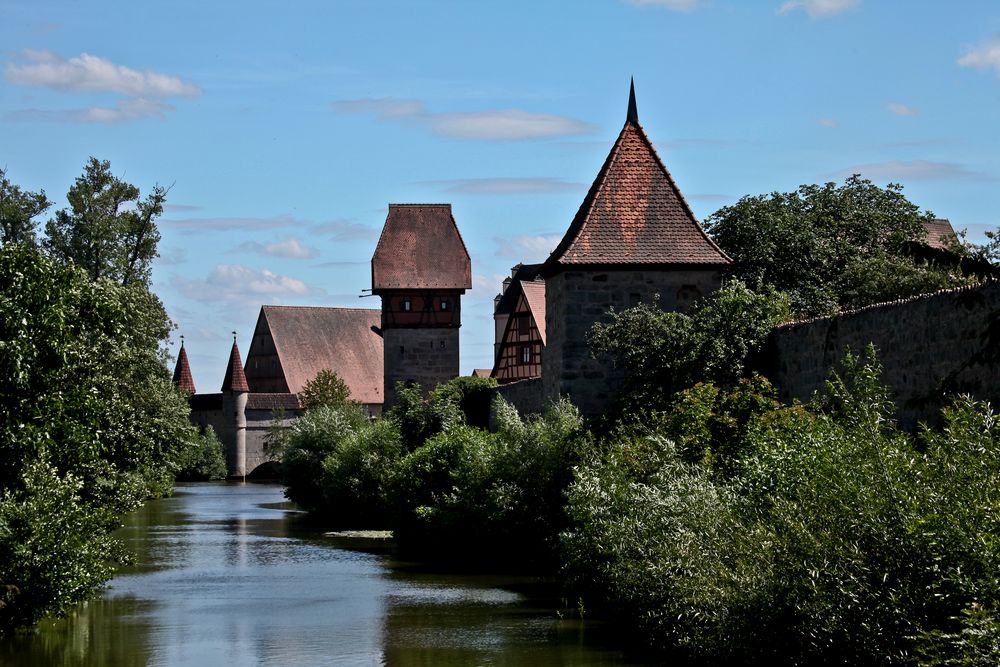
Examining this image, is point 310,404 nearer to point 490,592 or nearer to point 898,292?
point 898,292

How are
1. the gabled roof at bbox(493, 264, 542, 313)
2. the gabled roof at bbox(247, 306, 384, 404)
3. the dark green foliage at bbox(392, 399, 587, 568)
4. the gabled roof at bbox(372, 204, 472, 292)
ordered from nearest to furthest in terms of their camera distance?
1. the dark green foliage at bbox(392, 399, 587, 568)
2. the gabled roof at bbox(372, 204, 472, 292)
3. the gabled roof at bbox(493, 264, 542, 313)
4. the gabled roof at bbox(247, 306, 384, 404)

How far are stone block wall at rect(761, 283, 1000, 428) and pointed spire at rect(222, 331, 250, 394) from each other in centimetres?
6235

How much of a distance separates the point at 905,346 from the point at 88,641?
9.55 metres

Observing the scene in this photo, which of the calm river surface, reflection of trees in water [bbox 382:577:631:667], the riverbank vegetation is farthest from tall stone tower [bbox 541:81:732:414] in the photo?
the riverbank vegetation

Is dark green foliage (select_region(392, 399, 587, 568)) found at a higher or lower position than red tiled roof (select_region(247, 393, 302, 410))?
lower

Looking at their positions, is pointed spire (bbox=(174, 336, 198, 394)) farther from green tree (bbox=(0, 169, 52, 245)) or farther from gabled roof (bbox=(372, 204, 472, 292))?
green tree (bbox=(0, 169, 52, 245))

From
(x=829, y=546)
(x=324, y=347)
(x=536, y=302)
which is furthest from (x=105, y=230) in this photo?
(x=324, y=347)

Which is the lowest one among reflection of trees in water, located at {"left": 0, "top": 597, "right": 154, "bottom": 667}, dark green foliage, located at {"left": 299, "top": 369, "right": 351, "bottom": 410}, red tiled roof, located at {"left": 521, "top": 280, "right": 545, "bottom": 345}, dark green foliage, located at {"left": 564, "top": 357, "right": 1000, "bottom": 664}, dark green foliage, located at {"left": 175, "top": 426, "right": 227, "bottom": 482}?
reflection of trees in water, located at {"left": 0, "top": 597, "right": 154, "bottom": 667}

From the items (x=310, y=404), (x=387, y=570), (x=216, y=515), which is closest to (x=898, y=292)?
(x=387, y=570)

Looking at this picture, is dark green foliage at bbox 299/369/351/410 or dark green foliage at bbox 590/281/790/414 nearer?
dark green foliage at bbox 590/281/790/414

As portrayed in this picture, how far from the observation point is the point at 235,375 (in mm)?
79688

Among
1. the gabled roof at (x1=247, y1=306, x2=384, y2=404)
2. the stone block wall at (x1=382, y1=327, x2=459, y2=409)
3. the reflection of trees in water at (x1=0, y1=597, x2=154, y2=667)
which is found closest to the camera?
the reflection of trees in water at (x1=0, y1=597, x2=154, y2=667)

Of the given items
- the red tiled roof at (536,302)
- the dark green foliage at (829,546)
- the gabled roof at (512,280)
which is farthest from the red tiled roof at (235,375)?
the dark green foliage at (829,546)

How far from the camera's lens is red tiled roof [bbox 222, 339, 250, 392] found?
261 feet
